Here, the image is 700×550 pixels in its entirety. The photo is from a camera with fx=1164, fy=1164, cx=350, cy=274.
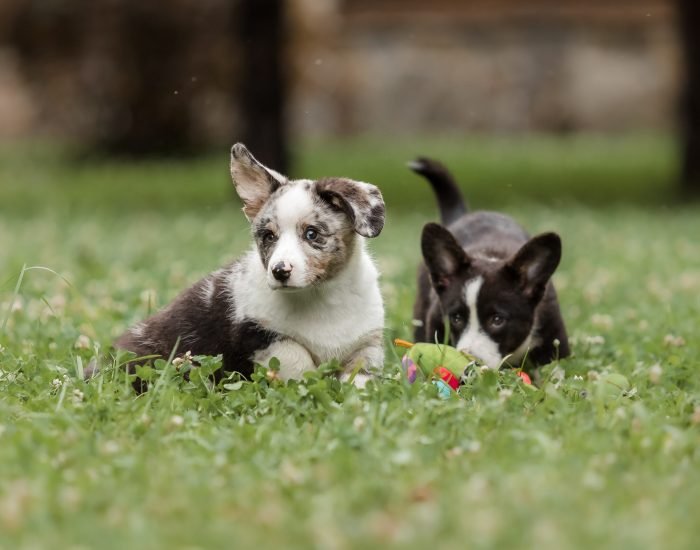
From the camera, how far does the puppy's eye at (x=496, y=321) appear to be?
5.19 metres

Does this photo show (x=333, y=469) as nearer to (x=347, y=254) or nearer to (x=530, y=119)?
(x=347, y=254)

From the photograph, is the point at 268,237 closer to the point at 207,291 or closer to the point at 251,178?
the point at 251,178

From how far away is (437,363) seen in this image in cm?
464

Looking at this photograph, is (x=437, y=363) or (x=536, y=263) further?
(x=536, y=263)

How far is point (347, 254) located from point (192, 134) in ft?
56.7

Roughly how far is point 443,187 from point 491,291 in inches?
65.2

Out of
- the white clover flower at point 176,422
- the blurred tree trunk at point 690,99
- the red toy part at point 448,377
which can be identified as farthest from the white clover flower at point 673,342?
the blurred tree trunk at point 690,99

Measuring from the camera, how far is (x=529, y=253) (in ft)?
17.0

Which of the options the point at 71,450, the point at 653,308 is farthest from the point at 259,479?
the point at 653,308

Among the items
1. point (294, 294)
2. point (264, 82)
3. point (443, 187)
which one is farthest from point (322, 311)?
point (264, 82)

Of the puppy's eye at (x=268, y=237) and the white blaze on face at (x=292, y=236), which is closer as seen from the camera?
the white blaze on face at (x=292, y=236)

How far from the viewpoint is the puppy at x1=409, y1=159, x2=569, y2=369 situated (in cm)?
517

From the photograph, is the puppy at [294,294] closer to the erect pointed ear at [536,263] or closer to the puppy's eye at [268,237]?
the puppy's eye at [268,237]

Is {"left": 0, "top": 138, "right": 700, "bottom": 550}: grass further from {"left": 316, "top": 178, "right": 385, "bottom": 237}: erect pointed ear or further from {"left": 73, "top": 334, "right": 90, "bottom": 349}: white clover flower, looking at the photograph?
{"left": 316, "top": 178, "right": 385, "bottom": 237}: erect pointed ear
